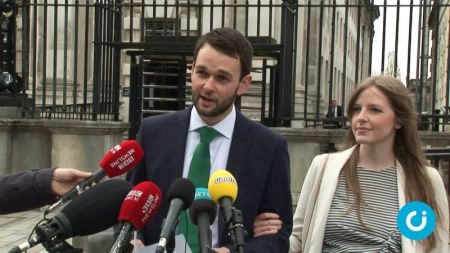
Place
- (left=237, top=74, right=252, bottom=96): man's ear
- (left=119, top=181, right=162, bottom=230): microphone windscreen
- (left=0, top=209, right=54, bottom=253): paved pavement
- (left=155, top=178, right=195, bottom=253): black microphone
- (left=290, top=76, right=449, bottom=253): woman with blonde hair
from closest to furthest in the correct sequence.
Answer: (left=155, top=178, right=195, bottom=253): black microphone
(left=119, top=181, right=162, bottom=230): microphone windscreen
(left=237, top=74, right=252, bottom=96): man's ear
(left=290, top=76, right=449, bottom=253): woman with blonde hair
(left=0, top=209, right=54, bottom=253): paved pavement

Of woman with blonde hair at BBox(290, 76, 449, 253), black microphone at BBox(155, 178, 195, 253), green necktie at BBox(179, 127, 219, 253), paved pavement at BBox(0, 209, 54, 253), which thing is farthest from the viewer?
paved pavement at BBox(0, 209, 54, 253)

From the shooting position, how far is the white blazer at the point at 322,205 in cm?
312

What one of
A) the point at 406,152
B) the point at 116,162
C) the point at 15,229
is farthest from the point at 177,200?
the point at 15,229

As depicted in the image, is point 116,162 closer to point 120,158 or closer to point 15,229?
point 120,158

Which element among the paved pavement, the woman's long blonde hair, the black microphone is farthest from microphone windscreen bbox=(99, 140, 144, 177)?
the paved pavement

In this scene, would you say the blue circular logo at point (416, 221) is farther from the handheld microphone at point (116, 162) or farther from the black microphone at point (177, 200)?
the handheld microphone at point (116, 162)

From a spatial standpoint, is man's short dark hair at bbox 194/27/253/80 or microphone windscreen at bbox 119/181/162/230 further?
man's short dark hair at bbox 194/27/253/80

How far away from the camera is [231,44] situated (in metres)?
2.58

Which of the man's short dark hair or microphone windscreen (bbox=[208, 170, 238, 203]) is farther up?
the man's short dark hair

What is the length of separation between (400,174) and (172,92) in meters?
8.69

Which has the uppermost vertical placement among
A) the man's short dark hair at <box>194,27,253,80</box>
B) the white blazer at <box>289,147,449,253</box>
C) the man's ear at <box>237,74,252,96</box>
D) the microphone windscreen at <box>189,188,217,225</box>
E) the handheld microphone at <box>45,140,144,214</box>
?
the man's short dark hair at <box>194,27,253,80</box>

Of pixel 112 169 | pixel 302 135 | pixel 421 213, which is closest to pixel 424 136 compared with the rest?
pixel 302 135

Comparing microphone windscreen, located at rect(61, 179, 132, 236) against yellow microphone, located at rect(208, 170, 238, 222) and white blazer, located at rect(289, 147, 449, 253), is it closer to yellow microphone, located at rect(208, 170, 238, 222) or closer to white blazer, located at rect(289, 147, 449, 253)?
yellow microphone, located at rect(208, 170, 238, 222)

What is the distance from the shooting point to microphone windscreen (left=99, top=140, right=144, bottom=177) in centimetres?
238
